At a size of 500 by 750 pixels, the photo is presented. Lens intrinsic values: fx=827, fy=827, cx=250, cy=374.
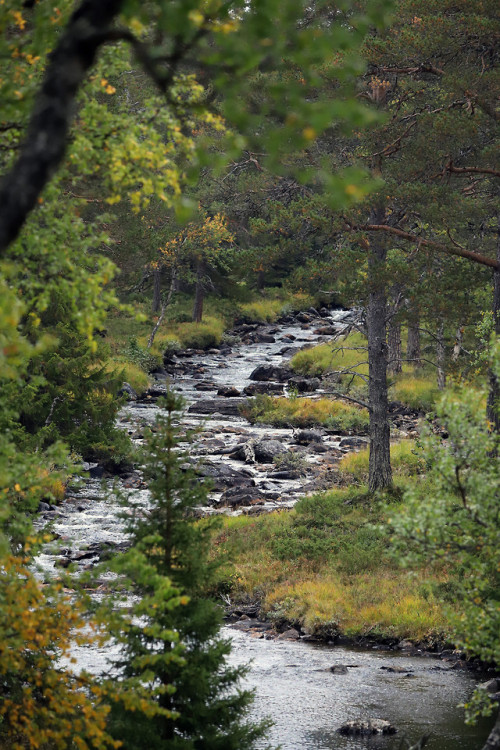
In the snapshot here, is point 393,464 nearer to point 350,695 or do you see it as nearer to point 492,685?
point 492,685

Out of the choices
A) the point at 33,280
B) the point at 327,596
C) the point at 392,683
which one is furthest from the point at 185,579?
the point at 327,596

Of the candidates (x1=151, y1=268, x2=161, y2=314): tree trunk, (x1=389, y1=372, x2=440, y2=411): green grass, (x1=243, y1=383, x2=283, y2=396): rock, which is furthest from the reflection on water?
(x1=151, y1=268, x2=161, y2=314): tree trunk

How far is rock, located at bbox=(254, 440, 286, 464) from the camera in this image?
30453 millimetres

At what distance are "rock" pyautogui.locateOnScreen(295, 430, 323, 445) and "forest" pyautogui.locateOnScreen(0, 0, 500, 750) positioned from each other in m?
0.16

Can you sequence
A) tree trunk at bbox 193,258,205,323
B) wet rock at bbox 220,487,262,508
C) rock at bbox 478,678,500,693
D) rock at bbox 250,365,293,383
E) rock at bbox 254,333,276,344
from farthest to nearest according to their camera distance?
rock at bbox 254,333,276,344, tree trunk at bbox 193,258,205,323, rock at bbox 250,365,293,383, wet rock at bbox 220,487,262,508, rock at bbox 478,678,500,693

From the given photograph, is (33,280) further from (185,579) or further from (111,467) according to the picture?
(111,467)

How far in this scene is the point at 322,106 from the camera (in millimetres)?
4816

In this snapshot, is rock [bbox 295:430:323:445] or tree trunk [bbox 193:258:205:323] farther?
tree trunk [bbox 193:258:205:323]

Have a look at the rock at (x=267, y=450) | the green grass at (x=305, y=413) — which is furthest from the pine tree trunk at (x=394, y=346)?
the rock at (x=267, y=450)

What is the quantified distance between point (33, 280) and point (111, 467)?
2229cm

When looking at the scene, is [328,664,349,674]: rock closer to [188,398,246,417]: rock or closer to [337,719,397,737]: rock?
[337,719,397,737]: rock

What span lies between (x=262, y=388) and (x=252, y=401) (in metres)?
3.52

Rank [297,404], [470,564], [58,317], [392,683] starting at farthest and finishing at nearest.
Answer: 1. [297,404]
2. [58,317]
3. [392,683]
4. [470,564]

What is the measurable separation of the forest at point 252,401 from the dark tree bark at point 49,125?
0.02 metres
